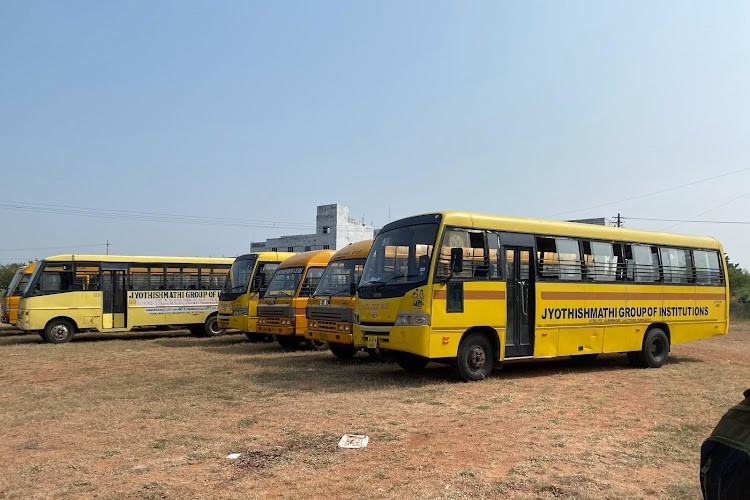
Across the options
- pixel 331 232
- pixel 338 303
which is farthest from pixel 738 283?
pixel 338 303

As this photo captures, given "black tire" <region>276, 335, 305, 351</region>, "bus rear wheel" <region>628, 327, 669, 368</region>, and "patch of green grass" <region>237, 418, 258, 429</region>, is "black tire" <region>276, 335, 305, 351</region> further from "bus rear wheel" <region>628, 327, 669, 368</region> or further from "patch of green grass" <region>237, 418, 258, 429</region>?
"patch of green grass" <region>237, 418, 258, 429</region>

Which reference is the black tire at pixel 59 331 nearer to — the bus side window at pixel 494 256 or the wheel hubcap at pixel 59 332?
the wheel hubcap at pixel 59 332

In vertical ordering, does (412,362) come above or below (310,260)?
below

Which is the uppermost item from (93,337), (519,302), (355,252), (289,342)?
(355,252)

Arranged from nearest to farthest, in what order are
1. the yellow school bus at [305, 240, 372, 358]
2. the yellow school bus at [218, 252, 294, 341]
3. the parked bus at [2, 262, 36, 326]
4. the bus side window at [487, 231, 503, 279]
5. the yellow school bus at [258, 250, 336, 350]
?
Result: the bus side window at [487, 231, 503, 279]
the yellow school bus at [305, 240, 372, 358]
the yellow school bus at [258, 250, 336, 350]
the yellow school bus at [218, 252, 294, 341]
the parked bus at [2, 262, 36, 326]

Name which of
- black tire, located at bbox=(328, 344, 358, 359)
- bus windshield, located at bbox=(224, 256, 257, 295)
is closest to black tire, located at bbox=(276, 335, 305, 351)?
bus windshield, located at bbox=(224, 256, 257, 295)

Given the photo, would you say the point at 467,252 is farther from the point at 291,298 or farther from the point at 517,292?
the point at 291,298

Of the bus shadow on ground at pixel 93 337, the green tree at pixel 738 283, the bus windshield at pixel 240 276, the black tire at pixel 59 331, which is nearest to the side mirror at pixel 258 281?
the bus windshield at pixel 240 276

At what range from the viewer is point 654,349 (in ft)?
43.8

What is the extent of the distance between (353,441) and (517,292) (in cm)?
560

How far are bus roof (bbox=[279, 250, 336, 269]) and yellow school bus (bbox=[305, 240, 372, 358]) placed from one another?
1450 millimetres

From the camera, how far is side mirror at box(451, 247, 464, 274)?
10.1 m

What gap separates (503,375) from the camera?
38.0 feet

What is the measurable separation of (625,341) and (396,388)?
573 cm
